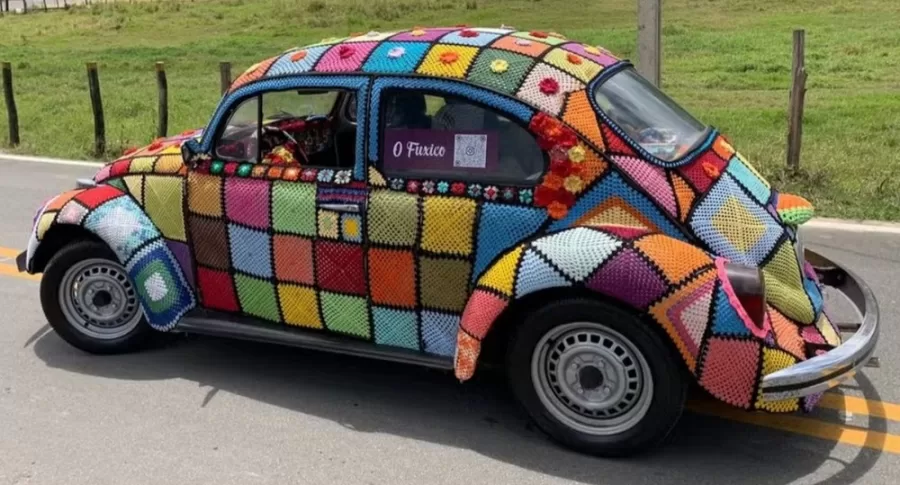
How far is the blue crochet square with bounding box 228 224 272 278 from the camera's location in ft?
15.5

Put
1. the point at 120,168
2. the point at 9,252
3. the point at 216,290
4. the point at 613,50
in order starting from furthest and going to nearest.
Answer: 1. the point at 613,50
2. the point at 9,252
3. the point at 120,168
4. the point at 216,290

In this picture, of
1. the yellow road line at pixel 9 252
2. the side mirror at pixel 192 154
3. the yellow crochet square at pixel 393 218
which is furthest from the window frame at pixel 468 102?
the yellow road line at pixel 9 252

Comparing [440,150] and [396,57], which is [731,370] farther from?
[396,57]

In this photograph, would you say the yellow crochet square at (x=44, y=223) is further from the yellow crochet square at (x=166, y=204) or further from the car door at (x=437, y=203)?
the car door at (x=437, y=203)

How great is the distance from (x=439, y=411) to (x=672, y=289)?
4.59ft

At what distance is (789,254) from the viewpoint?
13.8ft

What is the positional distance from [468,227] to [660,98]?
1.32 meters

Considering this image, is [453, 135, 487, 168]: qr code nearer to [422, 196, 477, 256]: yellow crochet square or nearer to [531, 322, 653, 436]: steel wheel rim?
[422, 196, 477, 256]: yellow crochet square

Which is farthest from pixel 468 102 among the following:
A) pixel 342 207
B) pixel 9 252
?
pixel 9 252

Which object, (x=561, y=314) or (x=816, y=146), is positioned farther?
(x=816, y=146)

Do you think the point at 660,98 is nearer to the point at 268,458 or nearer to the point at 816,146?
the point at 268,458

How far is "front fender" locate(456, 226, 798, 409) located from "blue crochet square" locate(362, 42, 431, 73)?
1112mm

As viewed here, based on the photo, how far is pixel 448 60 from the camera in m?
4.43

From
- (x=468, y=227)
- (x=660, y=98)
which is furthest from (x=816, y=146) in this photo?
(x=468, y=227)
